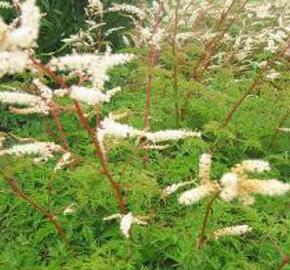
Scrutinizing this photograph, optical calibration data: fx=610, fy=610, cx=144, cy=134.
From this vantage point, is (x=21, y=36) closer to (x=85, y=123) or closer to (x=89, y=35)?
(x=85, y=123)

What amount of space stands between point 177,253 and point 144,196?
684 mm

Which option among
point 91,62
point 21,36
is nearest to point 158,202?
point 91,62

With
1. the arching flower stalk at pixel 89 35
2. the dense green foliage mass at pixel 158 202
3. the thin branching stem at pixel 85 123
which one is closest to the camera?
the thin branching stem at pixel 85 123

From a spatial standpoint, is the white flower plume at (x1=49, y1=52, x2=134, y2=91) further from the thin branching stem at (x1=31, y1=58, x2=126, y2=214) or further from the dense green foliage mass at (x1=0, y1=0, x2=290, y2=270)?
the dense green foliage mass at (x1=0, y1=0, x2=290, y2=270)

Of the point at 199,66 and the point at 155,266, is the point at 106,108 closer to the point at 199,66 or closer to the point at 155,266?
the point at 199,66

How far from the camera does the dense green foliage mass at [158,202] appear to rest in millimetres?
4262

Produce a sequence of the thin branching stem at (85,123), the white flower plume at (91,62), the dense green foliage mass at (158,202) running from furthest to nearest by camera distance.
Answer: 1. the dense green foliage mass at (158,202)
2. the thin branching stem at (85,123)
3. the white flower plume at (91,62)

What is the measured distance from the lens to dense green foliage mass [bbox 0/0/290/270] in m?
4.26

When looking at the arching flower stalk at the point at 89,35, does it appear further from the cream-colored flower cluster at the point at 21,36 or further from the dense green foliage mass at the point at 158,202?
the cream-colored flower cluster at the point at 21,36

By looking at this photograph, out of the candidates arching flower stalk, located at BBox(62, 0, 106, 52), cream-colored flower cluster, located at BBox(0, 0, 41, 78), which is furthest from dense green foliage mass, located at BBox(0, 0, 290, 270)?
cream-colored flower cluster, located at BBox(0, 0, 41, 78)

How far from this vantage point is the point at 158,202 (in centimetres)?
501

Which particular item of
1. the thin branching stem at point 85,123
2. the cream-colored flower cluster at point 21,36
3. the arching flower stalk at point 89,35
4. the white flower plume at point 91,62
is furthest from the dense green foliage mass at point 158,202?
the cream-colored flower cluster at point 21,36

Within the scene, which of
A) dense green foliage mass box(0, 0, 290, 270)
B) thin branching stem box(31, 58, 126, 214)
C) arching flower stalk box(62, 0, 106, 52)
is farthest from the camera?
arching flower stalk box(62, 0, 106, 52)

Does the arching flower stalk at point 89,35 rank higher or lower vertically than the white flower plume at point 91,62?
lower
